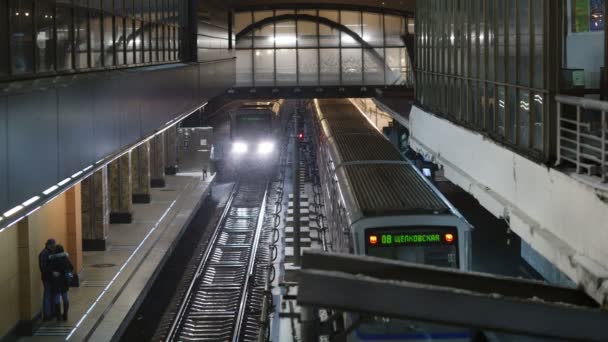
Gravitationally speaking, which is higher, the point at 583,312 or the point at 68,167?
the point at 68,167

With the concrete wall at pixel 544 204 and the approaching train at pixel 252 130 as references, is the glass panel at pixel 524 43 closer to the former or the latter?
the concrete wall at pixel 544 204

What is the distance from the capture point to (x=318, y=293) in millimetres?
5023

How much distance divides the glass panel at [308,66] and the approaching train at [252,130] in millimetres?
2453

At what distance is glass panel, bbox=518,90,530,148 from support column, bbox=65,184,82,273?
10.6m

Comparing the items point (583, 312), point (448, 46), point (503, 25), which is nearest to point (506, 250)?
point (448, 46)

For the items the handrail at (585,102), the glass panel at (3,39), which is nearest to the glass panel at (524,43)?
the handrail at (585,102)

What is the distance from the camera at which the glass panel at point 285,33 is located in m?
40.8

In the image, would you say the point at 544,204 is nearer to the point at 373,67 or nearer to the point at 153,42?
the point at 153,42

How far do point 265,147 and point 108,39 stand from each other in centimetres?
2252

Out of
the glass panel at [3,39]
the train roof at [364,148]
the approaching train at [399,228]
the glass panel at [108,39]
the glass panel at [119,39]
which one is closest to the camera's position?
the glass panel at [3,39]

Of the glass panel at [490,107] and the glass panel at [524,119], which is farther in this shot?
the glass panel at [490,107]

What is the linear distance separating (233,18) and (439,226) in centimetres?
2957

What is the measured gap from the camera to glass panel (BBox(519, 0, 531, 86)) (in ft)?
30.9

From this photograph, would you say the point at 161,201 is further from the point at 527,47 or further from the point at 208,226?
the point at 527,47
